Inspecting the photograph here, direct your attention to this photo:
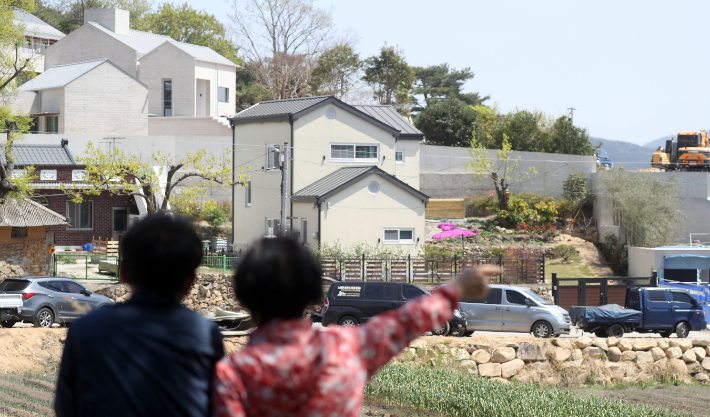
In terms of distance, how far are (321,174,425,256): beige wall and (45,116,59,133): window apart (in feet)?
86.9

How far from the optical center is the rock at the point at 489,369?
17391mm

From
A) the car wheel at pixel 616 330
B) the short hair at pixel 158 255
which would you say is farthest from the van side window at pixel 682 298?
the short hair at pixel 158 255

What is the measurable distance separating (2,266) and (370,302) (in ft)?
50.1

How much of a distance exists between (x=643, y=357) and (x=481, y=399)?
878 cm

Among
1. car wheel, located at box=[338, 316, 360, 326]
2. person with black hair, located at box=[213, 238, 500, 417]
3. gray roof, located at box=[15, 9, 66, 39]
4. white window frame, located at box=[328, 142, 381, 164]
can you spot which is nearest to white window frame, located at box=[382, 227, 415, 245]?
white window frame, located at box=[328, 142, 381, 164]

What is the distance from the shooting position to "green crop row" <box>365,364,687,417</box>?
38.0 feet

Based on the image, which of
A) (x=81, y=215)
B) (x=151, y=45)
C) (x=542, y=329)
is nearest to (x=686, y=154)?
(x=542, y=329)

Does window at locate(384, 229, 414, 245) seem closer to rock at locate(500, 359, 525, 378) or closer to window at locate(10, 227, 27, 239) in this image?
rock at locate(500, 359, 525, 378)

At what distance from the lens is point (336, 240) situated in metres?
31.3

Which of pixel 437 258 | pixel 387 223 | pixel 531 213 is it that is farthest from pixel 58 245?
pixel 531 213

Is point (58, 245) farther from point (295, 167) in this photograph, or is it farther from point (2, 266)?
point (295, 167)

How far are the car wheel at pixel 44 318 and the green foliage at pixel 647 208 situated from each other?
98.7 ft

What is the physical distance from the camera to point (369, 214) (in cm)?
3216

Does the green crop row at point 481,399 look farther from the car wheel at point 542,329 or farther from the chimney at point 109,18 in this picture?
the chimney at point 109,18
